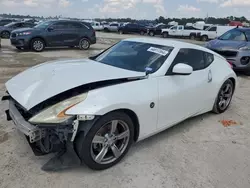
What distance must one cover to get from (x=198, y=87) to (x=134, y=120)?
139cm

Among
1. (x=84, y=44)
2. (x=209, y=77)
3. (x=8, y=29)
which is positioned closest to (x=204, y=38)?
(x=84, y=44)

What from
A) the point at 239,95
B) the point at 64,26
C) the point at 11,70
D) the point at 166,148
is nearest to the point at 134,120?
the point at 166,148

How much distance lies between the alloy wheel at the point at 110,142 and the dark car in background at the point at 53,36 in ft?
36.4

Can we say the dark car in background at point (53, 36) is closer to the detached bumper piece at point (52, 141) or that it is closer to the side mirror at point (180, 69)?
the detached bumper piece at point (52, 141)

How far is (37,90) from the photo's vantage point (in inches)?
109

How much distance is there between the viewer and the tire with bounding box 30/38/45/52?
41.7 feet

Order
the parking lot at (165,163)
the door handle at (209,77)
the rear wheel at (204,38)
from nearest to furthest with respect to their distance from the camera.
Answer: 1. the parking lot at (165,163)
2. the door handle at (209,77)
3. the rear wheel at (204,38)

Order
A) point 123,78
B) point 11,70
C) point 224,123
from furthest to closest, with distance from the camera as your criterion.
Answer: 1. point 11,70
2. point 224,123
3. point 123,78

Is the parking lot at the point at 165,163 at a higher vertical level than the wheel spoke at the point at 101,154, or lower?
lower

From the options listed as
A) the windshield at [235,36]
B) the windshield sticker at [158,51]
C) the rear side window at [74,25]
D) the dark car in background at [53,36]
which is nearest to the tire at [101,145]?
the windshield sticker at [158,51]

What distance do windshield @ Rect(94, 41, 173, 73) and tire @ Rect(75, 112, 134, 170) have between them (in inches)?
34.4

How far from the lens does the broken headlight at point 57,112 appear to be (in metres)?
2.50

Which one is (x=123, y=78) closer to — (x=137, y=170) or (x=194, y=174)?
(x=137, y=170)

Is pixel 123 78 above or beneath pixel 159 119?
above
